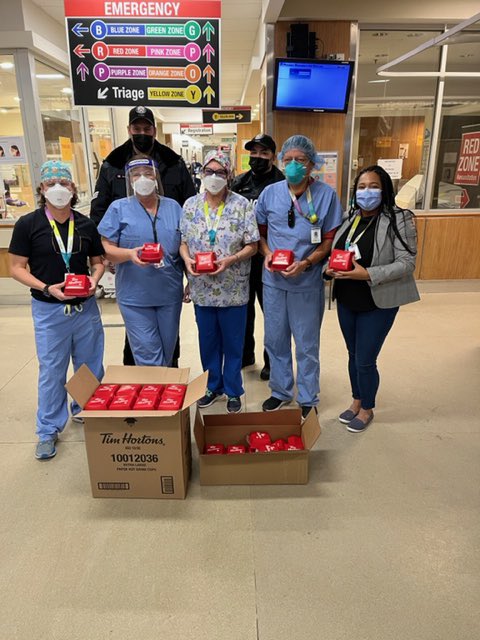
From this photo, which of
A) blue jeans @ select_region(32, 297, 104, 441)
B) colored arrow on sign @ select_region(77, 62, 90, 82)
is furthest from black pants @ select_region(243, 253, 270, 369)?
colored arrow on sign @ select_region(77, 62, 90, 82)

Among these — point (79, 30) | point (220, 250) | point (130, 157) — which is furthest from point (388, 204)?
point (79, 30)

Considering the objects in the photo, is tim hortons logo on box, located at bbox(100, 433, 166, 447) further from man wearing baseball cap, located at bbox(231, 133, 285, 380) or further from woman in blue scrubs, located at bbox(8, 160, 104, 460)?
man wearing baseball cap, located at bbox(231, 133, 285, 380)

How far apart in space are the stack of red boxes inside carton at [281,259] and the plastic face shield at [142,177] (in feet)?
2.29

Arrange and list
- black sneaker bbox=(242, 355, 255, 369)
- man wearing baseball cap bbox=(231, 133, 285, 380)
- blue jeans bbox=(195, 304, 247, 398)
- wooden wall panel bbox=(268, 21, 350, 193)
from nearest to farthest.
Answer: blue jeans bbox=(195, 304, 247, 398) < man wearing baseball cap bbox=(231, 133, 285, 380) < black sneaker bbox=(242, 355, 255, 369) < wooden wall panel bbox=(268, 21, 350, 193)

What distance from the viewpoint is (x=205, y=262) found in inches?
86.9

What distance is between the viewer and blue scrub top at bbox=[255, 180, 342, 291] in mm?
2336

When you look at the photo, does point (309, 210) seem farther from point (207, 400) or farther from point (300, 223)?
point (207, 400)

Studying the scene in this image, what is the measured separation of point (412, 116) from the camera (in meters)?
5.08

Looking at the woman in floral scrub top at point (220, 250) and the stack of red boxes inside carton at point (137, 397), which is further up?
the woman in floral scrub top at point (220, 250)

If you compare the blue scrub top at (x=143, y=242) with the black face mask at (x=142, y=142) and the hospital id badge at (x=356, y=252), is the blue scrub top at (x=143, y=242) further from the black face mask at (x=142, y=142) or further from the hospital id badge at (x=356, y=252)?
the hospital id badge at (x=356, y=252)

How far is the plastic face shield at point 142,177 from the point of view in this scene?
2188 mm

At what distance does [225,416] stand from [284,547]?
67 cm

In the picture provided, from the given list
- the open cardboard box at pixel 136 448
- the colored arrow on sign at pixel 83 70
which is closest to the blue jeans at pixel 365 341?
the open cardboard box at pixel 136 448

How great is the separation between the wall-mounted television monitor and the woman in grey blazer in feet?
8.39
